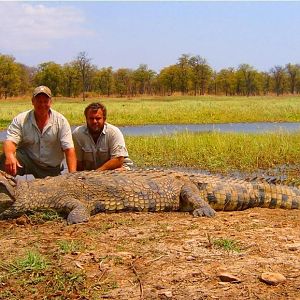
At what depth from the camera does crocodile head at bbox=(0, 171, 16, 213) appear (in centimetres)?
517

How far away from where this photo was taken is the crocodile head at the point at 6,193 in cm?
517

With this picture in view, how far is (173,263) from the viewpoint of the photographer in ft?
12.2

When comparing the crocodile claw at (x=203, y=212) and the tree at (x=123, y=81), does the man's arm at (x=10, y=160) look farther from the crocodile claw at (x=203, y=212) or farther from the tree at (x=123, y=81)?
the tree at (x=123, y=81)

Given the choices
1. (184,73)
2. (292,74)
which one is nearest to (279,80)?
(292,74)

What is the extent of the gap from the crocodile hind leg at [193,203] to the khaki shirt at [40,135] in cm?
160

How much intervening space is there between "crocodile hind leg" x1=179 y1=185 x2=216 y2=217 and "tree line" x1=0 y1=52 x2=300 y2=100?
57159 mm

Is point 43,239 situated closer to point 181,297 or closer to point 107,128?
point 181,297

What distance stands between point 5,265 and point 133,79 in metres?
76.0

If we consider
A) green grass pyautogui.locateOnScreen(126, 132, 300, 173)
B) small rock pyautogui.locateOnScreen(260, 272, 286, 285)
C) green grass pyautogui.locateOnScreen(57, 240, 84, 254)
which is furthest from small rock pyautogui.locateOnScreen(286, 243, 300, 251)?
green grass pyautogui.locateOnScreen(126, 132, 300, 173)

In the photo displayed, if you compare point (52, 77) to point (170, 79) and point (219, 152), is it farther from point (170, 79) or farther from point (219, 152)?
point (219, 152)

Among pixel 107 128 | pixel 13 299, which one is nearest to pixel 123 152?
pixel 107 128

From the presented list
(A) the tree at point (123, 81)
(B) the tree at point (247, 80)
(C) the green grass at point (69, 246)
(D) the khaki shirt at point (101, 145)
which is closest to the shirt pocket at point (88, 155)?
(D) the khaki shirt at point (101, 145)

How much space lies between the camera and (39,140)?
6520mm

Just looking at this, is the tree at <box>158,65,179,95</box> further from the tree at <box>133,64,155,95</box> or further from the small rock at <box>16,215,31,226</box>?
the small rock at <box>16,215,31,226</box>
